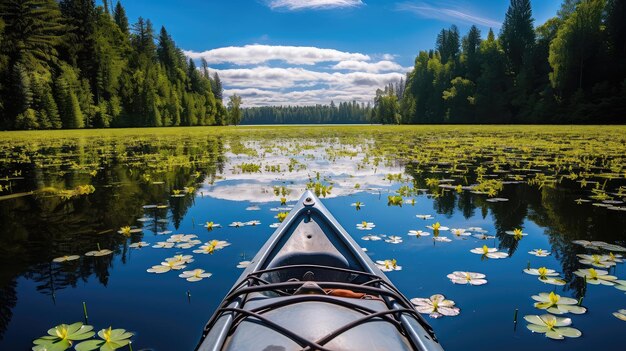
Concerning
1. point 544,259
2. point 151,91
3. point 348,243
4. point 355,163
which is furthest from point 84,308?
point 151,91

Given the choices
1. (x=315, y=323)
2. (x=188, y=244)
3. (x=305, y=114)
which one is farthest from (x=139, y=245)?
(x=305, y=114)

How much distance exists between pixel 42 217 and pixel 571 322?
6891 mm

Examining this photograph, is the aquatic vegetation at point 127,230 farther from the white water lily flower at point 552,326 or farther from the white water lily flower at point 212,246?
the white water lily flower at point 552,326

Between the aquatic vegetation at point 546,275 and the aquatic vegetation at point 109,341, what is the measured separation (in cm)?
356

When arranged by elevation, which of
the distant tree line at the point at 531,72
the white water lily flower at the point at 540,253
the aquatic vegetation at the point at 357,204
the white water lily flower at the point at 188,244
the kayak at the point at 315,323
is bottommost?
the white water lily flower at the point at 540,253

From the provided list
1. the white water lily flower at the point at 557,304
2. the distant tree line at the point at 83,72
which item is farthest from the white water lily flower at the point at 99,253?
the distant tree line at the point at 83,72

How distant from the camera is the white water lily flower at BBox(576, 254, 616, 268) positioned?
3701 mm

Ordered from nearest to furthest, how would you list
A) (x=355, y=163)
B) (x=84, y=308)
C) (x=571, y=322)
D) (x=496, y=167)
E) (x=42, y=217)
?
(x=571, y=322), (x=84, y=308), (x=42, y=217), (x=496, y=167), (x=355, y=163)

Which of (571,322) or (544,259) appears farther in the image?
(544,259)

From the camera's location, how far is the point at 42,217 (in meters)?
5.77

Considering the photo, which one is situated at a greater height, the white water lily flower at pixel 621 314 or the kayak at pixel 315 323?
the kayak at pixel 315 323

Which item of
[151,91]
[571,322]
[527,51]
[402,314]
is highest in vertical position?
[527,51]

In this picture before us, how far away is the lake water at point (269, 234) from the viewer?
9.45 ft

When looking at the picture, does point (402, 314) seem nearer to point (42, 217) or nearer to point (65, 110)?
point (42, 217)
